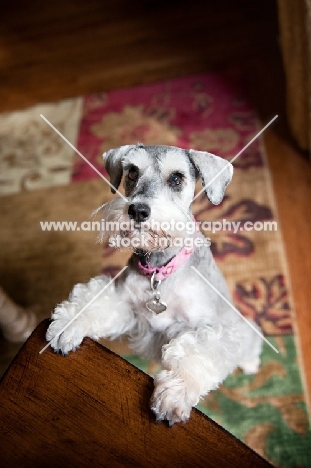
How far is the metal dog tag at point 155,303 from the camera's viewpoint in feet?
4.68

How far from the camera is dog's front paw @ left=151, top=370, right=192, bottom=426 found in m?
1.08

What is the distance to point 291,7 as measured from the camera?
2.16 meters

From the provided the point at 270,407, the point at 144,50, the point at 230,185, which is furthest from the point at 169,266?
the point at 144,50

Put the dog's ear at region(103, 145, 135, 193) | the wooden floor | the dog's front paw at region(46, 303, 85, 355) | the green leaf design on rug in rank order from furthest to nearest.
→ 1. the wooden floor
2. the green leaf design on rug
3. the dog's ear at region(103, 145, 135, 193)
4. the dog's front paw at region(46, 303, 85, 355)

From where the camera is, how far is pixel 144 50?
346 centimetres

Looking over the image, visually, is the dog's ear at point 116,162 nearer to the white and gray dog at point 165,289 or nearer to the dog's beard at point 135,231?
the white and gray dog at point 165,289

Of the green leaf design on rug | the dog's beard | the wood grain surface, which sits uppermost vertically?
the dog's beard

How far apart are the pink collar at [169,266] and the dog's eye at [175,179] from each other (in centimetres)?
19

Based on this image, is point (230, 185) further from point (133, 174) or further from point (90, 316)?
point (90, 316)

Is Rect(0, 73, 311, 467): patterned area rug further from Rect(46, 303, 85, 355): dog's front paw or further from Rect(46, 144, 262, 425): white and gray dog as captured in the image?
Rect(46, 303, 85, 355): dog's front paw

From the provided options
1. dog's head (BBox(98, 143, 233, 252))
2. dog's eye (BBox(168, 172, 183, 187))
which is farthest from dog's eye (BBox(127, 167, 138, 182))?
dog's eye (BBox(168, 172, 183, 187))

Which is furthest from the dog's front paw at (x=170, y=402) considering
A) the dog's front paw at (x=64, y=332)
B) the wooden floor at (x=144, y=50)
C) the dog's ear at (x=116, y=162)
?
the wooden floor at (x=144, y=50)

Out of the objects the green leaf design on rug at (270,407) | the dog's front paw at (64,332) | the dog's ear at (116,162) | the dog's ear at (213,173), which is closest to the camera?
the dog's front paw at (64,332)

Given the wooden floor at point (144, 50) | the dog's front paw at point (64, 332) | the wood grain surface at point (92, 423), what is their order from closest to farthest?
1. the wood grain surface at point (92, 423)
2. the dog's front paw at point (64, 332)
3. the wooden floor at point (144, 50)
